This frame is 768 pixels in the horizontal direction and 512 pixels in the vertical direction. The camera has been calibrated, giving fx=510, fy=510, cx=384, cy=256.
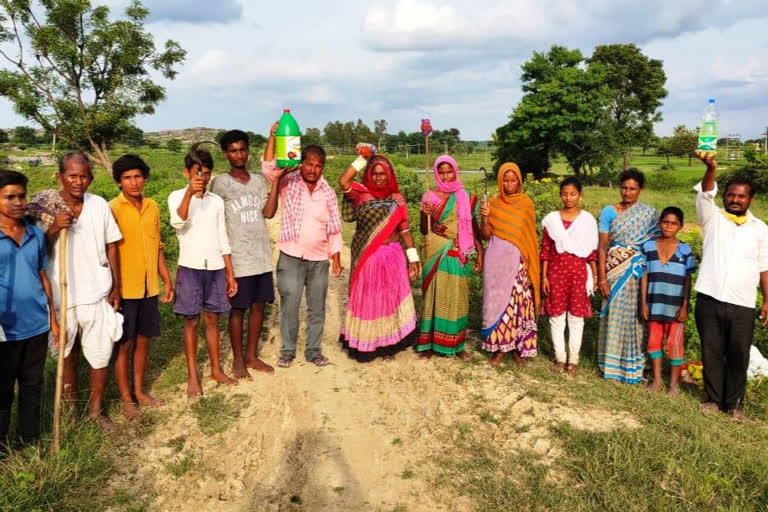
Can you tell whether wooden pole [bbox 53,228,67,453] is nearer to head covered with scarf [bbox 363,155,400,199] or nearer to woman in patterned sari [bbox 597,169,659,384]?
head covered with scarf [bbox 363,155,400,199]

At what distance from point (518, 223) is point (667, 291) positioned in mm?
1316

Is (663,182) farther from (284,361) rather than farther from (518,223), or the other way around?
(284,361)

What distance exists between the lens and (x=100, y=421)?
3.53 metres

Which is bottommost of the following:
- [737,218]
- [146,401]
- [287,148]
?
[146,401]

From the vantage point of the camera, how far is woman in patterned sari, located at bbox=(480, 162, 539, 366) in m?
4.54

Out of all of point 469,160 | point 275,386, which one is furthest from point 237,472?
point 469,160

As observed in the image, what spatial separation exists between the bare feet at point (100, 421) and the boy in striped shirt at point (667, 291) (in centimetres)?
420

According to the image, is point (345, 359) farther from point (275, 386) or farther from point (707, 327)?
point (707, 327)

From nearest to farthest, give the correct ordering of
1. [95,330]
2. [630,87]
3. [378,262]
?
[95,330] < [378,262] < [630,87]

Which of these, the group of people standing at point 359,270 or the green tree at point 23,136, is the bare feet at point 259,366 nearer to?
the group of people standing at point 359,270

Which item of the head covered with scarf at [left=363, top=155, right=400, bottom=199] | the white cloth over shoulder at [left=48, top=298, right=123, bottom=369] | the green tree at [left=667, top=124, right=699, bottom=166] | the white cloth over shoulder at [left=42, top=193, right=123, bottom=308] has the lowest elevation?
the white cloth over shoulder at [left=48, top=298, right=123, bottom=369]

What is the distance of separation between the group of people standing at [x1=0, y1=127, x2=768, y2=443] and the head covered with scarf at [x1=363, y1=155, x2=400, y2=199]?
0.04ft

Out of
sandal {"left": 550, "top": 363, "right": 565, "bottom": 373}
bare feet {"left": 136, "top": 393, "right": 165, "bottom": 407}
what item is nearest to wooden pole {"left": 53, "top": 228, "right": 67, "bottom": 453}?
bare feet {"left": 136, "top": 393, "right": 165, "bottom": 407}

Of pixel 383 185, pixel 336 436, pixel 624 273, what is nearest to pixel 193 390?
pixel 336 436
